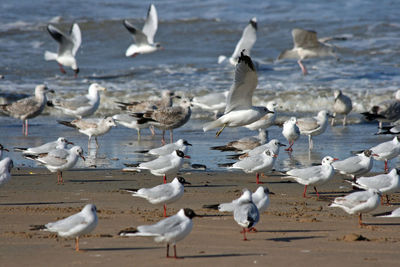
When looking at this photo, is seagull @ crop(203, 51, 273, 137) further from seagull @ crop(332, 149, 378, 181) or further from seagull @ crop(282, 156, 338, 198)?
seagull @ crop(282, 156, 338, 198)

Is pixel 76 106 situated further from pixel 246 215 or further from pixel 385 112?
pixel 246 215

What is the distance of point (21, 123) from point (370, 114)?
24.6ft

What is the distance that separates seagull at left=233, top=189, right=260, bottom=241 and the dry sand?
18cm

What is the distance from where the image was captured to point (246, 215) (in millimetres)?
6129

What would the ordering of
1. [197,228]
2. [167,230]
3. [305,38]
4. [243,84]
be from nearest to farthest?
[167,230]
[197,228]
[243,84]
[305,38]

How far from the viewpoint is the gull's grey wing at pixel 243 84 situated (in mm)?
9799

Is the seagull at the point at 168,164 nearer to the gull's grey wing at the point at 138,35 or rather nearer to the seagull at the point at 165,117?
the seagull at the point at 165,117

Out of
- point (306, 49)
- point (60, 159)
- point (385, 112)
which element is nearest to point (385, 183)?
point (60, 159)

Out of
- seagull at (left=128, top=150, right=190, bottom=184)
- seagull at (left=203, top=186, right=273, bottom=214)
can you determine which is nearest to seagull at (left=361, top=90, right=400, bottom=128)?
seagull at (left=128, top=150, right=190, bottom=184)

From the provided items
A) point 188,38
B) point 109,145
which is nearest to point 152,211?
point 109,145

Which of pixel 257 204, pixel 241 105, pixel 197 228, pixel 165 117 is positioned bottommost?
pixel 197 228

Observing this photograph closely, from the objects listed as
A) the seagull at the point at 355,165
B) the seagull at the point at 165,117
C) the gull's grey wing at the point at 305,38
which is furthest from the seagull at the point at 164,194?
the gull's grey wing at the point at 305,38

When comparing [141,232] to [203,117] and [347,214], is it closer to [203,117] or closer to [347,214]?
[347,214]

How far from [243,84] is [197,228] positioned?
4.01 m
